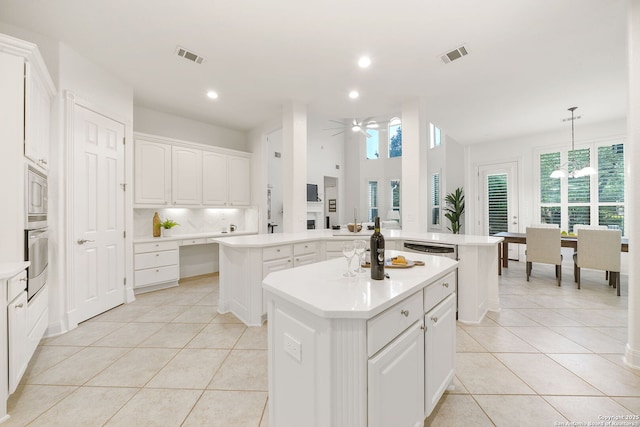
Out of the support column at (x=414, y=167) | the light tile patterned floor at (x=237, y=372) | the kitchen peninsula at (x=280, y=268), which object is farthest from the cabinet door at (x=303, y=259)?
the support column at (x=414, y=167)

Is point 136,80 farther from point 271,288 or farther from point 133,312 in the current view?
point 271,288

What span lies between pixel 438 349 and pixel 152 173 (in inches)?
179

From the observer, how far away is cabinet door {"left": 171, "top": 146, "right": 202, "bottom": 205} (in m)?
4.52

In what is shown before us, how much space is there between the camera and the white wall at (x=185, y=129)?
14.7 ft

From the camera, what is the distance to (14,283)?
5.52ft

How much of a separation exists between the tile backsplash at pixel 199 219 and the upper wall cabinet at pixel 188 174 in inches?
14.8

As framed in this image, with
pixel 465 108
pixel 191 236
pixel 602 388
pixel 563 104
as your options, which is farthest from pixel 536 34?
pixel 191 236

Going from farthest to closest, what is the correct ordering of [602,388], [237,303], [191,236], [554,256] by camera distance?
[191,236]
[554,256]
[237,303]
[602,388]

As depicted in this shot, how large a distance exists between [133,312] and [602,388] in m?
4.46

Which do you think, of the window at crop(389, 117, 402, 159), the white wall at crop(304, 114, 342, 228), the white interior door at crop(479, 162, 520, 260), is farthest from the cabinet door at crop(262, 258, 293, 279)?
the window at crop(389, 117, 402, 159)

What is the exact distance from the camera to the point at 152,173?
4262 mm

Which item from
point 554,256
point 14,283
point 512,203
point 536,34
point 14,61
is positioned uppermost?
point 536,34

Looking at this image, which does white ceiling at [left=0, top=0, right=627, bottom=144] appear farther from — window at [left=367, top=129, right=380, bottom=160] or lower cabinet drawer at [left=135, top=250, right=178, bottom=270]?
window at [left=367, top=129, right=380, bottom=160]

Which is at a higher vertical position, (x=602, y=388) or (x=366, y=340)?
(x=366, y=340)
